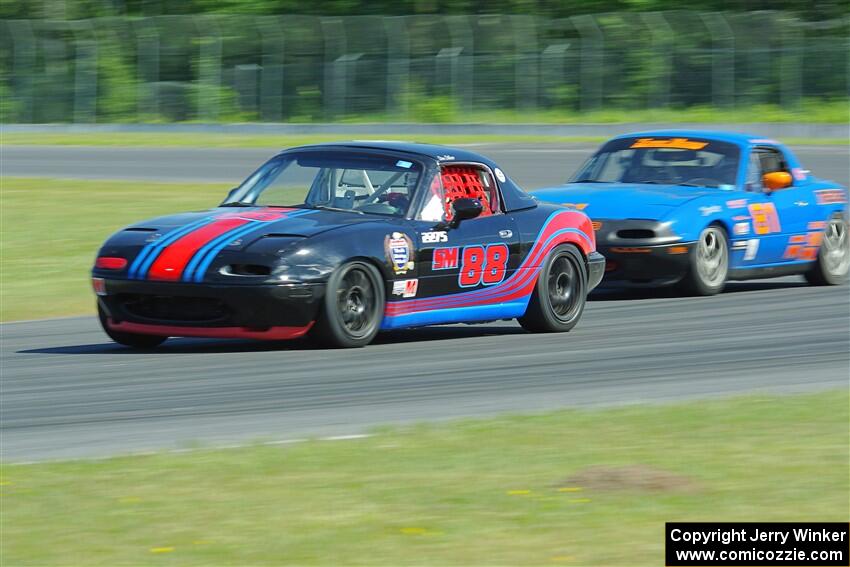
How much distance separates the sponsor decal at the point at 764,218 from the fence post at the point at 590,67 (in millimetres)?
28590

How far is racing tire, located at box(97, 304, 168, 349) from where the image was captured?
425 inches

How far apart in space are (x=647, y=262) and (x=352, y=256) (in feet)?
14.4

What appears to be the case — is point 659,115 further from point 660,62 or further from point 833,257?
point 833,257

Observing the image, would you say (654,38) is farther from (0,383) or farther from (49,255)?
(0,383)

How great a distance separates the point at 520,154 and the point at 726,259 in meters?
19.7

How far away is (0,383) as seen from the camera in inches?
376

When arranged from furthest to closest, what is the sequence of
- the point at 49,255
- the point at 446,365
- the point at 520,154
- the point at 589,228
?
the point at 520,154
the point at 49,255
the point at 589,228
the point at 446,365

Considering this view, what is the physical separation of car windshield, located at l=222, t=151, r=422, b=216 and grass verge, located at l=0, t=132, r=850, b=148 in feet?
86.2

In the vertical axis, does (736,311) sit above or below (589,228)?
below

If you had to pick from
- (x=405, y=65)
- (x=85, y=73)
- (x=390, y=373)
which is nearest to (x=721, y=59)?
(x=405, y=65)

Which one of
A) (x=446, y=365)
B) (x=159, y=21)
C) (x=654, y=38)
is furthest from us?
(x=159, y=21)

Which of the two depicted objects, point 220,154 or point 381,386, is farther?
point 220,154

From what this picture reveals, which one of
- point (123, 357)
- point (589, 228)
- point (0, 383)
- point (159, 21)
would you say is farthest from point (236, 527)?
point (159, 21)

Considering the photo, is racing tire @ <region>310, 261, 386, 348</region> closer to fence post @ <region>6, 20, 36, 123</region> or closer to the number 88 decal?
the number 88 decal
